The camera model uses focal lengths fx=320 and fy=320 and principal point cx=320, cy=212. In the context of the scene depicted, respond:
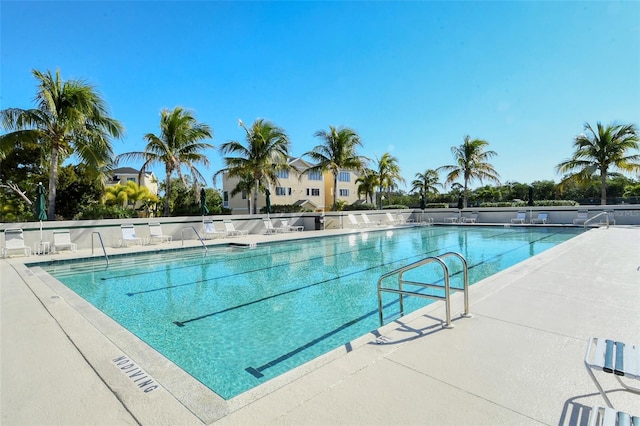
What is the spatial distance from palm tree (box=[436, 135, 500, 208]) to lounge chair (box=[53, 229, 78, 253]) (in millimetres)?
25912

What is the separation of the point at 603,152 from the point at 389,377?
88.7 ft

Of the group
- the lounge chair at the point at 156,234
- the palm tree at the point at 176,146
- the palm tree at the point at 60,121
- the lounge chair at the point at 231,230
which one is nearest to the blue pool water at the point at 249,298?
the lounge chair at the point at 156,234

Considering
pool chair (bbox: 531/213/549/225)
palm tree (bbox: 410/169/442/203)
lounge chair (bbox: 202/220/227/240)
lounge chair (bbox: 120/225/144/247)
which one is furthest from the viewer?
palm tree (bbox: 410/169/442/203)

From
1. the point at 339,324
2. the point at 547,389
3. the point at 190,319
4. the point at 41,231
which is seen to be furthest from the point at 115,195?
the point at 547,389

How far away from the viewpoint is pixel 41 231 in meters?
11.8

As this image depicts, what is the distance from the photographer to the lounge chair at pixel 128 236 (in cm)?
1318

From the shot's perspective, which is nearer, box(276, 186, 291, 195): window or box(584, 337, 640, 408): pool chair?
box(584, 337, 640, 408): pool chair

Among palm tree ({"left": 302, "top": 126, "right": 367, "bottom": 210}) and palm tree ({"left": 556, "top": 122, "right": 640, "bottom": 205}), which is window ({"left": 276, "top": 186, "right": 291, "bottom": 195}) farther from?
palm tree ({"left": 556, "top": 122, "right": 640, "bottom": 205})

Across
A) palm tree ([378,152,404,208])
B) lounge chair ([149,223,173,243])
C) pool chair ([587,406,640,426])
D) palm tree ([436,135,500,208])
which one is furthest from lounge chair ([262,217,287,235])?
pool chair ([587,406,640,426])

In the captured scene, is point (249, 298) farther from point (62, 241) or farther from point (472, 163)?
point (472, 163)

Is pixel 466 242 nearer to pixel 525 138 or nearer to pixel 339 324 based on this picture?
pixel 339 324

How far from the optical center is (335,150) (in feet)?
80.7

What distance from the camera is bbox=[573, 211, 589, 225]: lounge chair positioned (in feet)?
63.7

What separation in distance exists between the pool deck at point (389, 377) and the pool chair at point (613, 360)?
0.38 metres
